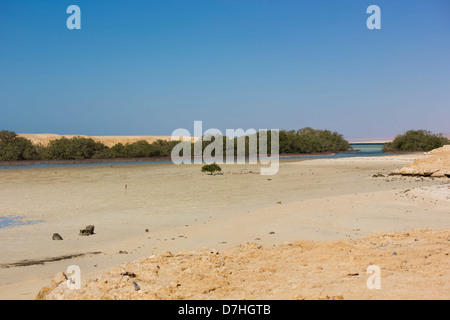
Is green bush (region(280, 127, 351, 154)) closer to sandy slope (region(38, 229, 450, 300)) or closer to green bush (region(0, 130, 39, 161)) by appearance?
green bush (region(0, 130, 39, 161))

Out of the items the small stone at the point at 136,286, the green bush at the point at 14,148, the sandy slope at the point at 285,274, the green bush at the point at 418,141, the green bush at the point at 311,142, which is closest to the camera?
the sandy slope at the point at 285,274

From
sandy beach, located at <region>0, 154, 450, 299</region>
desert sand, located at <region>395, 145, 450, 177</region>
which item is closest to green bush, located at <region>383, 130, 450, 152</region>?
desert sand, located at <region>395, 145, 450, 177</region>

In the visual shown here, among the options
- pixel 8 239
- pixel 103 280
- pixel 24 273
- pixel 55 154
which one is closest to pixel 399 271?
pixel 103 280

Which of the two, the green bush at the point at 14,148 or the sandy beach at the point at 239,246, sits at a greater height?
the green bush at the point at 14,148

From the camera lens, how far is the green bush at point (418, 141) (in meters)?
71.8

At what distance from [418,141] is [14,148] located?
6993 centimetres

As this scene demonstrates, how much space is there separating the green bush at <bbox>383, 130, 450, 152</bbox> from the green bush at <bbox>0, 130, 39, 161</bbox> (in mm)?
66417

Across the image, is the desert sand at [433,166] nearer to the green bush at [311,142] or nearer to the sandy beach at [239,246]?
the sandy beach at [239,246]

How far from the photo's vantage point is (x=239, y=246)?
7.41 metres

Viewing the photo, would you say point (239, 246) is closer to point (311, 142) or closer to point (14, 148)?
point (14, 148)

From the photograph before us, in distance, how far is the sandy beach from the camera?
458 cm

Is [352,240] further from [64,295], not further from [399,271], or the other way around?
[64,295]

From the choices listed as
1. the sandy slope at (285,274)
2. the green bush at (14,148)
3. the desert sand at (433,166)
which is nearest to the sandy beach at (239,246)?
the sandy slope at (285,274)

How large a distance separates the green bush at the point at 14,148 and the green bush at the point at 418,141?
66.4 metres
